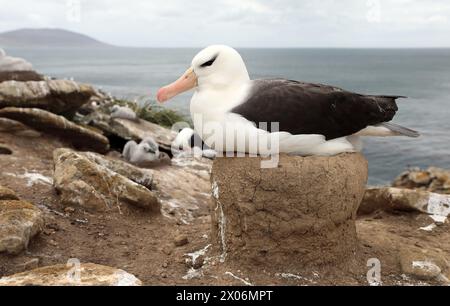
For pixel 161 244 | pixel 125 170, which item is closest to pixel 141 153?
pixel 125 170

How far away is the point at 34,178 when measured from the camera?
6.61 metres

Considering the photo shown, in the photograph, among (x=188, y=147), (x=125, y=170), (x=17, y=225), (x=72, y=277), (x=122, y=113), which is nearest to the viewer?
(x=72, y=277)

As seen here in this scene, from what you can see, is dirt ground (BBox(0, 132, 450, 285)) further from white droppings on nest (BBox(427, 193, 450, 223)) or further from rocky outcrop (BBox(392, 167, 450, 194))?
rocky outcrop (BBox(392, 167, 450, 194))

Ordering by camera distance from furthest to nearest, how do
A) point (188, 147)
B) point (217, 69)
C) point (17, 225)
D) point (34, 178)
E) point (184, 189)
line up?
point (188, 147)
point (184, 189)
point (34, 178)
point (17, 225)
point (217, 69)

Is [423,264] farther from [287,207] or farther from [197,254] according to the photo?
[197,254]

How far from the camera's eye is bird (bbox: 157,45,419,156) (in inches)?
173

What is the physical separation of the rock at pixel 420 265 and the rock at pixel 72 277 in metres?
2.53

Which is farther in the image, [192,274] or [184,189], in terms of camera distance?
[184,189]

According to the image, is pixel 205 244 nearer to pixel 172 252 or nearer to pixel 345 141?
pixel 172 252

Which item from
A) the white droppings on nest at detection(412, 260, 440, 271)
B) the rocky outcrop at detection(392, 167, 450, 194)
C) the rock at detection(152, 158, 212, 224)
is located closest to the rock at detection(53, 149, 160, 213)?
the rock at detection(152, 158, 212, 224)

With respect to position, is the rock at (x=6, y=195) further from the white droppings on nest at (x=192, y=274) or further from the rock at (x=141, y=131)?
the rock at (x=141, y=131)

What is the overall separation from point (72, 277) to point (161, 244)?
5.03 feet

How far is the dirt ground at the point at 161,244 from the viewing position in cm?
460
